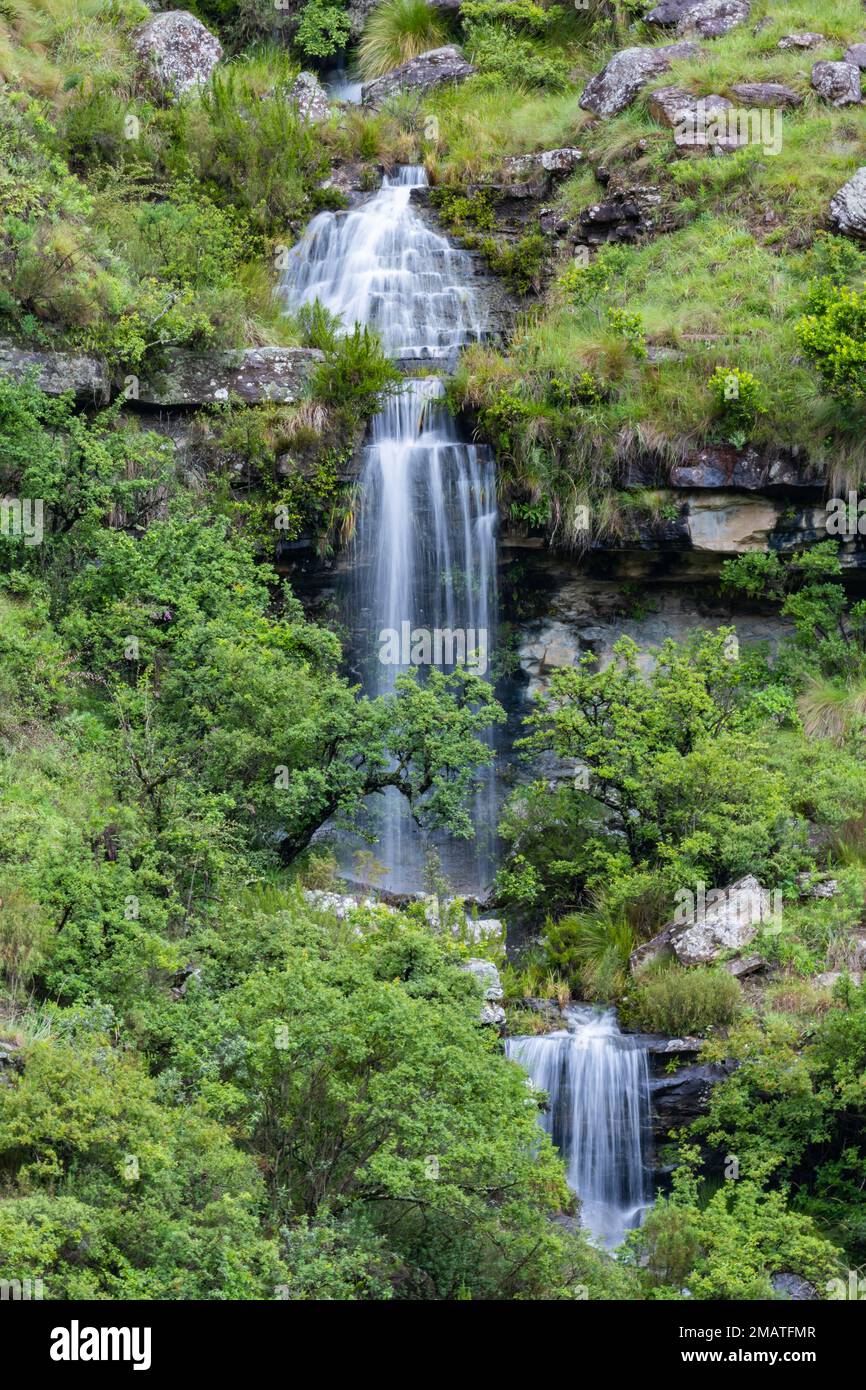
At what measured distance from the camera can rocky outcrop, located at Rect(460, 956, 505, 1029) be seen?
37.5 ft

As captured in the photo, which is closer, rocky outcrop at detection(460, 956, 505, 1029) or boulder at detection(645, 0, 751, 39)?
rocky outcrop at detection(460, 956, 505, 1029)

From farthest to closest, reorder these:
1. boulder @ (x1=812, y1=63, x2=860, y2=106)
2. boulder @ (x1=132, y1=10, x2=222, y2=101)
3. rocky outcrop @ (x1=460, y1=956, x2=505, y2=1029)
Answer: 1. boulder @ (x1=132, y1=10, x2=222, y2=101)
2. boulder @ (x1=812, y1=63, x2=860, y2=106)
3. rocky outcrop @ (x1=460, y1=956, x2=505, y2=1029)

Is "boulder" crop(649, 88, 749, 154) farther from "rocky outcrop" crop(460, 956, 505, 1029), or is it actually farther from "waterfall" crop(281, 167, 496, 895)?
"rocky outcrop" crop(460, 956, 505, 1029)

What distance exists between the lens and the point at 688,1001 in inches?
455

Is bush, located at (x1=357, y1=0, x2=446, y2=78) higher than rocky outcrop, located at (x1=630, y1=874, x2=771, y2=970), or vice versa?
bush, located at (x1=357, y1=0, x2=446, y2=78)

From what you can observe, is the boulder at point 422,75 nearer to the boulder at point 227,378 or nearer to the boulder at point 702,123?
the boulder at point 702,123

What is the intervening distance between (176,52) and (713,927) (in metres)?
14.5

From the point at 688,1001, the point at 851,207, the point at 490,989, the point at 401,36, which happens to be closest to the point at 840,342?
the point at 851,207

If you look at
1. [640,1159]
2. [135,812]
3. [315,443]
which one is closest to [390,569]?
[315,443]

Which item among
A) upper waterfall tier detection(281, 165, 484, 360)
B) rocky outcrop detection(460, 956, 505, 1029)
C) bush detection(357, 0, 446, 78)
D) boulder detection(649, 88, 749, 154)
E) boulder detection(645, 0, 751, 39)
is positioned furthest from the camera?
bush detection(357, 0, 446, 78)

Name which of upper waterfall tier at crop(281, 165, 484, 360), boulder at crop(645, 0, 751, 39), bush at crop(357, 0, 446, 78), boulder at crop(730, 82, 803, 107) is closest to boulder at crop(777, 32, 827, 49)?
boulder at crop(645, 0, 751, 39)

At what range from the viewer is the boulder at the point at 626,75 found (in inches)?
778

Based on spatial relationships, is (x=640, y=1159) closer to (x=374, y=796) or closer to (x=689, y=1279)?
(x=689, y=1279)

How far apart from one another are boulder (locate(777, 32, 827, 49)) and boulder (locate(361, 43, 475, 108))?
170 inches
